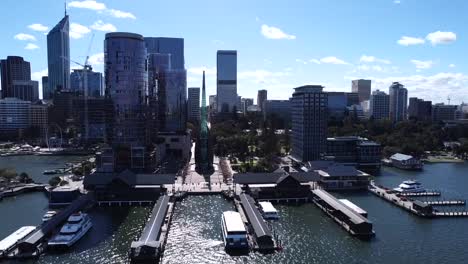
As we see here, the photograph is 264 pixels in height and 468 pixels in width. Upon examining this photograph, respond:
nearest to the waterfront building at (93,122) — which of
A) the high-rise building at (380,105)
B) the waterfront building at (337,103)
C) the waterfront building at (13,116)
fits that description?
the waterfront building at (13,116)

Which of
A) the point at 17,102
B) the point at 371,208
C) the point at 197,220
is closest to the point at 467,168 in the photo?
the point at 371,208

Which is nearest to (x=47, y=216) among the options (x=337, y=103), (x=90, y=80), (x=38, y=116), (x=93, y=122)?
(x=93, y=122)

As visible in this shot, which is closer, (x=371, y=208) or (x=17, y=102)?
(x=371, y=208)

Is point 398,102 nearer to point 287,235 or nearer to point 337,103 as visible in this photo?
point 337,103

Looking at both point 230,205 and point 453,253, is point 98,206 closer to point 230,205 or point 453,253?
point 230,205

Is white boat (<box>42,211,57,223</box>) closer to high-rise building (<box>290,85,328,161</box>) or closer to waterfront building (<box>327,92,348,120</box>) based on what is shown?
high-rise building (<box>290,85,328,161</box>)
